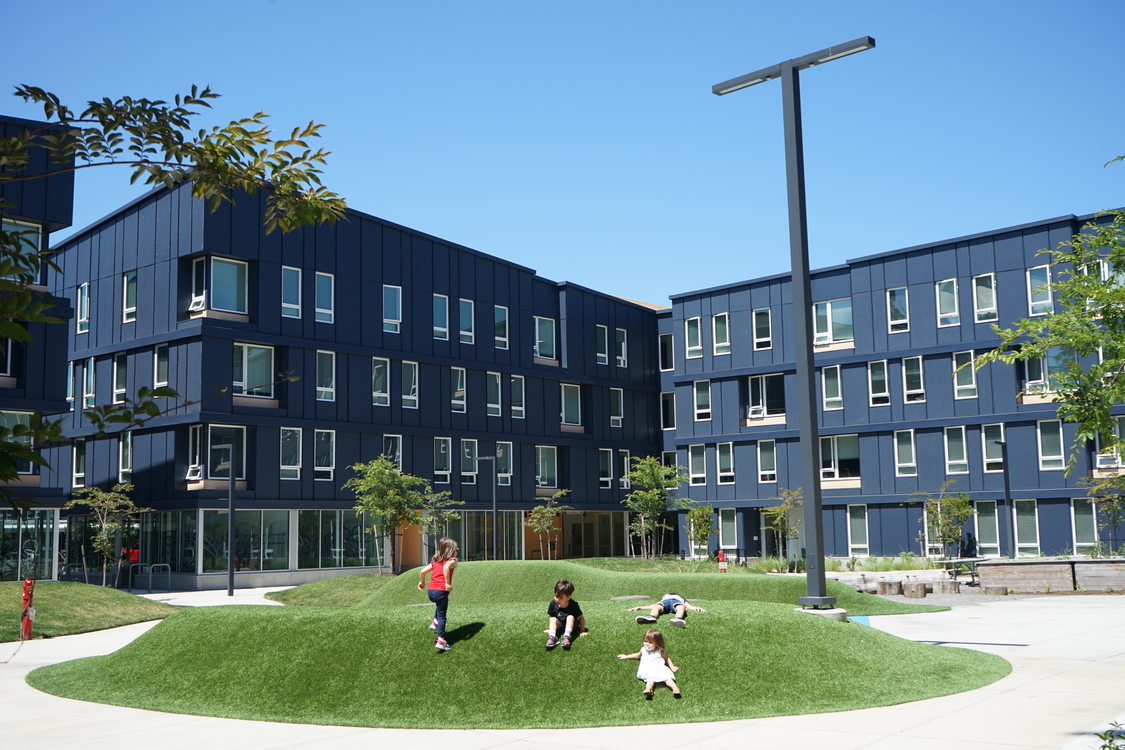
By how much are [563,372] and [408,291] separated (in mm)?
11423

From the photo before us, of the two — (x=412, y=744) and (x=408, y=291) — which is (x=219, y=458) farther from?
(x=412, y=744)

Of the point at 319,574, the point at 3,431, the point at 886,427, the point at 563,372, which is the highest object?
the point at 563,372

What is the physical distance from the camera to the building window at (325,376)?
4753 centimetres

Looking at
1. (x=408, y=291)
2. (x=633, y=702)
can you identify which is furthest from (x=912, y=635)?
(x=408, y=291)

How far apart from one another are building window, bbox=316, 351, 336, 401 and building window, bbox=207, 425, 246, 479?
13.9 ft

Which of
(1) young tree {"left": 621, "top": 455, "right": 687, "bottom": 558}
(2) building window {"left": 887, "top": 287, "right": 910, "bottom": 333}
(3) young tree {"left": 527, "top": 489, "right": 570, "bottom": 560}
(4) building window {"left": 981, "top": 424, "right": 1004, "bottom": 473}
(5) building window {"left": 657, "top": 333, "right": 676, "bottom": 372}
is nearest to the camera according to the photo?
(4) building window {"left": 981, "top": 424, "right": 1004, "bottom": 473}

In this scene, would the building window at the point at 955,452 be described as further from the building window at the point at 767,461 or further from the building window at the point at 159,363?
the building window at the point at 159,363

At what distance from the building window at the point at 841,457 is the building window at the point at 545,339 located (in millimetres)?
15465

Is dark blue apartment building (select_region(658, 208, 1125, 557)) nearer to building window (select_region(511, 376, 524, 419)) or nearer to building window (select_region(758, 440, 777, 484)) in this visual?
building window (select_region(758, 440, 777, 484))

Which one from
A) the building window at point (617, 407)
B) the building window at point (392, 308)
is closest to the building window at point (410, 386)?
the building window at point (392, 308)

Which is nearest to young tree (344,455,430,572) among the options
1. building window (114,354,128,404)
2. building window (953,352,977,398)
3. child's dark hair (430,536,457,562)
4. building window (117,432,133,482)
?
building window (117,432,133,482)

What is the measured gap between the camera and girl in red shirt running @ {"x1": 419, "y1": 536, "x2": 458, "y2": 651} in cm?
1363

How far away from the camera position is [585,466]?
60.4 meters

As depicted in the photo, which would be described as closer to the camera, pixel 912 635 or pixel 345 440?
pixel 912 635
